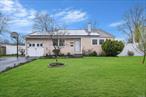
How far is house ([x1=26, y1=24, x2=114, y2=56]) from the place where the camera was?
37594 mm

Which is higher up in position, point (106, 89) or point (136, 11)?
point (136, 11)

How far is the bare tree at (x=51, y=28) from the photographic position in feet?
114

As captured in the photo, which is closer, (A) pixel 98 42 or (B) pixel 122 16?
(A) pixel 98 42

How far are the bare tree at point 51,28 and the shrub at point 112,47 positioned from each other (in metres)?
6.91

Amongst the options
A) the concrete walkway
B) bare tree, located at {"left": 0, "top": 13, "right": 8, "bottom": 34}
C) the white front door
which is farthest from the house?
the concrete walkway

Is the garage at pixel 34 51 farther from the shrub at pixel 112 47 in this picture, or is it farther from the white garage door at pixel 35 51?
the shrub at pixel 112 47

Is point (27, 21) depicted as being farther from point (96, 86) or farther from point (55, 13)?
point (96, 86)

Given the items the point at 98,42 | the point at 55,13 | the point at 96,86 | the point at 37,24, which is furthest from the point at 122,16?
the point at 96,86

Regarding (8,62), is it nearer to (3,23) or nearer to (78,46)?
(3,23)

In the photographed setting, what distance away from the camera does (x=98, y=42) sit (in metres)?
38.1

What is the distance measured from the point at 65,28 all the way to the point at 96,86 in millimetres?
30984

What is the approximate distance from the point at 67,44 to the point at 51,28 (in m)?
4.05

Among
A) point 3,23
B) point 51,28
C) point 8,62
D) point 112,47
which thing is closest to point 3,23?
point 3,23

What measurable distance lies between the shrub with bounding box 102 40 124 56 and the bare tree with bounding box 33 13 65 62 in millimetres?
6911
